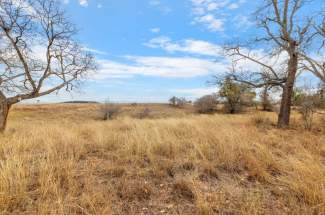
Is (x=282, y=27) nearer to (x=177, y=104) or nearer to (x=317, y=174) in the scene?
(x=317, y=174)

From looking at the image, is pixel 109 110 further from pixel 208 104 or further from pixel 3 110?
pixel 208 104

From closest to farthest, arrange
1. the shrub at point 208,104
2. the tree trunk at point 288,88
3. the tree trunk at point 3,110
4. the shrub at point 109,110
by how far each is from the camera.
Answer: the tree trunk at point 3,110 → the tree trunk at point 288,88 → the shrub at point 109,110 → the shrub at point 208,104

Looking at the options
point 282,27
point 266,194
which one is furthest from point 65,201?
point 282,27

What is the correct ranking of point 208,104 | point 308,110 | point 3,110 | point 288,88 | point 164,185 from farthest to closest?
point 208,104 < point 308,110 < point 288,88 < point 3,110 < point 164,185

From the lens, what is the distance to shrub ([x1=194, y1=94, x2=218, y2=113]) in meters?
30.2

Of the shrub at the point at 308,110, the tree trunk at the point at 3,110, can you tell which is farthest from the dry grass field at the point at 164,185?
the shrub at the point at 308,110

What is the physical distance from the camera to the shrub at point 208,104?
99.2ft

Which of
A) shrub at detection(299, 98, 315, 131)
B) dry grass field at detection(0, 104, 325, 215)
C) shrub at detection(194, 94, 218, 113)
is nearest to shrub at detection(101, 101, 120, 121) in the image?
shrub at detection(194, 94, 218, 113)

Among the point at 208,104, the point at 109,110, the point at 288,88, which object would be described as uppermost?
the point at 288,88

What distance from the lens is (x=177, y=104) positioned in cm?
4566

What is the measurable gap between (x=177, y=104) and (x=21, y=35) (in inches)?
1535

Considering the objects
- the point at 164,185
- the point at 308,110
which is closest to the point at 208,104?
the point at 308,110

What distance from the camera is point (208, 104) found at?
99.6 ft

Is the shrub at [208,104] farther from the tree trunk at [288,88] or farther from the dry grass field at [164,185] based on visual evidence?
the dry grass field at [164,185]
